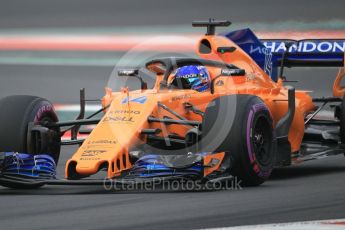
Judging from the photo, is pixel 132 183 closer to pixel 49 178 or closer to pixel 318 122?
pixel 49 178

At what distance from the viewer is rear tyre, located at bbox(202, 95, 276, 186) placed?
9.31m

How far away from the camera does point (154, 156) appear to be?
9227mm

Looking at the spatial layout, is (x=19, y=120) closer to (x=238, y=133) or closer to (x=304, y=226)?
(x=238, y=133)

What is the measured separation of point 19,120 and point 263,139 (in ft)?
7.69

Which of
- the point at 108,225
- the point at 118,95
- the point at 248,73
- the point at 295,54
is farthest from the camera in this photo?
the point at 295,54

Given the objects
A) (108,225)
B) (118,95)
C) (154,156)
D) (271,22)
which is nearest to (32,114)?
(118,95)

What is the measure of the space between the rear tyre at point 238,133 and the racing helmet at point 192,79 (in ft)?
2.92

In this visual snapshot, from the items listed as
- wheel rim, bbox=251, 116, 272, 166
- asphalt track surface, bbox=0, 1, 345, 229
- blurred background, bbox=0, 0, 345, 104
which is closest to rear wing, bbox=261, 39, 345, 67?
asphalt track surface, bbox=0, 1, 345, 229

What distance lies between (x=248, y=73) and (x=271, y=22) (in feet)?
18.7

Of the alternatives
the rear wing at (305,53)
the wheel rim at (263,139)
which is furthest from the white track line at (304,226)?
the rear wing at (305,53)

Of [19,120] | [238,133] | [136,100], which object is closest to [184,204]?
[238,133]

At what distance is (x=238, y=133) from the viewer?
30.6 ft

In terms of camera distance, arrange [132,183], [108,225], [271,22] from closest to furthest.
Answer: [108,225] < [132,183] < [271,22]

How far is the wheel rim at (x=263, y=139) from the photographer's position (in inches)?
383
